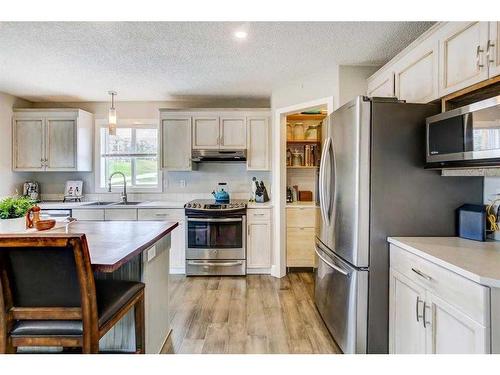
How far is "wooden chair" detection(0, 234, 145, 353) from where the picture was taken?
1.29 metres

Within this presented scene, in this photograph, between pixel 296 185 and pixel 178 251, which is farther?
pixel 296 185

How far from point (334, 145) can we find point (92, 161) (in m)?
3.74

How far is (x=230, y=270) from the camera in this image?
3.88 meters

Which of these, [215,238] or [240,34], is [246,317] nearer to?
[215,238]

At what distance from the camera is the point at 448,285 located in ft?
4.50

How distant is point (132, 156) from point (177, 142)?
892mm

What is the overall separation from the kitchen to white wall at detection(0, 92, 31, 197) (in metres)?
0.03

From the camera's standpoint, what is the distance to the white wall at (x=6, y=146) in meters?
3.98

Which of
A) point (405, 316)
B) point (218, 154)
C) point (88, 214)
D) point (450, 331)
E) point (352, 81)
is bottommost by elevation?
point (405, 316)

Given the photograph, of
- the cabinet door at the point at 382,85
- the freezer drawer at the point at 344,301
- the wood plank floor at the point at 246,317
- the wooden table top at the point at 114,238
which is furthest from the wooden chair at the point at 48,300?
the cabinet door at the point at 382,85

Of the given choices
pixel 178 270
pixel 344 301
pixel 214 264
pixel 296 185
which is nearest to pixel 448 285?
pixel 344 301

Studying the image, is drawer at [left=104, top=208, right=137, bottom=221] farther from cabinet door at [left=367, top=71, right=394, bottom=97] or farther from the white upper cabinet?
cabinet door at [left=367, top=71, right=394, bottom=97]
